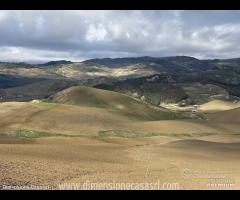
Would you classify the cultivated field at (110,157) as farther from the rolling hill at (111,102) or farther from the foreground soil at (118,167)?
the rolling hill at (111,102)

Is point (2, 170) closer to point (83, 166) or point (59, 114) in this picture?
point (83, 166)

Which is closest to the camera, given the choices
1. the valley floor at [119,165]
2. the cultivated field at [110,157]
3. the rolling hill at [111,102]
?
the valley floor at [119,165]

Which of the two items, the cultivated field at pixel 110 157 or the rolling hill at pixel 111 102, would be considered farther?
the rolling hill at pixel 111 102

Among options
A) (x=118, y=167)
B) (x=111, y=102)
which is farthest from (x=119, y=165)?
(x=111, y=102)

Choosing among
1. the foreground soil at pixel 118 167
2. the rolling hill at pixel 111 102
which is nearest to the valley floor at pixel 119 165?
the foreground soil at pixel 118 167

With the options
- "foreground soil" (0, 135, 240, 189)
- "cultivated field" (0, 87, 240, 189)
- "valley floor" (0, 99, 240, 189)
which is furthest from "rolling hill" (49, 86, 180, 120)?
"foreground soil" (0, 135, 240, 189)

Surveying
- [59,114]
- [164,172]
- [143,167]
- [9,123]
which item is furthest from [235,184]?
[59,114]

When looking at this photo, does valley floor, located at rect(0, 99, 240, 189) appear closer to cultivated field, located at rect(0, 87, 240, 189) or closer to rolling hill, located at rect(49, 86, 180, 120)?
cultivated field, located at rect(0, 87, 240, 189)

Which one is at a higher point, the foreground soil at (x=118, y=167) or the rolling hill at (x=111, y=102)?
the foreground soil at (x=118, y=167)

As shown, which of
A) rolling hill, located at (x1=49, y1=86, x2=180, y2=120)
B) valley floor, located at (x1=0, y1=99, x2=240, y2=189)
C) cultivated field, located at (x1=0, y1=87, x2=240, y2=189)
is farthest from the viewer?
rolling hill, located at (x1=49, y1=86, x2=180, y2=120)

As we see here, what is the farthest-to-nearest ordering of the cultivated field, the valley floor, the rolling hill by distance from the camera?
the rolling hill → the cultivated field → the valley floor

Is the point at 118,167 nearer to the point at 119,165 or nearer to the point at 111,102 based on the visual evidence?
the point at 119,165
